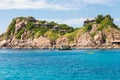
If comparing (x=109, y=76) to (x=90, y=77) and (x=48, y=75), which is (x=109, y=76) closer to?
(x=90, y=77)

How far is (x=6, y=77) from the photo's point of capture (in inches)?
2525

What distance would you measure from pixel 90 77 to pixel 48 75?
9.30 meters

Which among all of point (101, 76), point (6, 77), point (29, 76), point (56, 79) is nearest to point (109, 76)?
point (101, 76)

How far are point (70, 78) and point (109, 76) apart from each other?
310 inches

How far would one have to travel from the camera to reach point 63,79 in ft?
197

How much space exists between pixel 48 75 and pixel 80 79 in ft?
30.0

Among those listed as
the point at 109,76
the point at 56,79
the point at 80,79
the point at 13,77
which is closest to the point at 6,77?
the point at 13,77

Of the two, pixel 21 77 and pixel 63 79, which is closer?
pixel 63 79

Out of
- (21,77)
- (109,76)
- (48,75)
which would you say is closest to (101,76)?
(109,76)

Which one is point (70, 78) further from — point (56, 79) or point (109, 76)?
point (109, 76)

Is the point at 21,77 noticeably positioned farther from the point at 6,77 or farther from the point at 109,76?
the point at 109,76

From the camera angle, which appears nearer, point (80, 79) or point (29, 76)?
point (80, 79)

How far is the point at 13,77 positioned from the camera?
64188 millimetres

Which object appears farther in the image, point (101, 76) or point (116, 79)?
point (101, 76)
